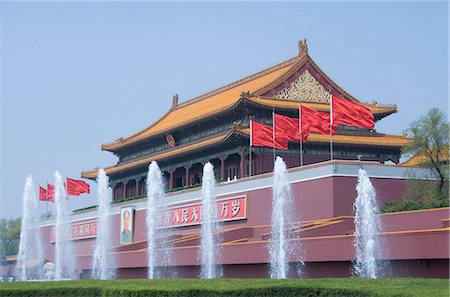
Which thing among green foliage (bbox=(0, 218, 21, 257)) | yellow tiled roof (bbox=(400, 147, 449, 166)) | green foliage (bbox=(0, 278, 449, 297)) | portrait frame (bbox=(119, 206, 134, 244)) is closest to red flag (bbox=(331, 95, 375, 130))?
yellow tiled roof (bbox=(400, 147, 449, 166))

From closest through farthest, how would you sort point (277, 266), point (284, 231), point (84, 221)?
point (277, 266)
point (284, 231)
point (84, 221)

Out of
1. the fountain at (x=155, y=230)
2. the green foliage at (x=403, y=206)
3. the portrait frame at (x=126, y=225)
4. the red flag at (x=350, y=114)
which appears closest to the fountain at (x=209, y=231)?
the fountain at (x=155, y=230)

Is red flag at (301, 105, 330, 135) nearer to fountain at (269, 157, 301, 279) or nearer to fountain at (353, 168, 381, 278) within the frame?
fountain at (269, 157, 301, 279)

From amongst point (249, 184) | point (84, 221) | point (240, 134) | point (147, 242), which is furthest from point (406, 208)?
point (84, 221)

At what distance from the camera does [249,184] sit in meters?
27.1

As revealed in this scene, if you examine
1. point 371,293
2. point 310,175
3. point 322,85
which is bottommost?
point 371,293

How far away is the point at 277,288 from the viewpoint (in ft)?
42.0

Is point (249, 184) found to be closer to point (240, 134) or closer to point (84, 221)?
point (240, 134)

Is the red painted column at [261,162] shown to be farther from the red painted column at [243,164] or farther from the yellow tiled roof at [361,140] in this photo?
the yellow tiled roof at [361,140]

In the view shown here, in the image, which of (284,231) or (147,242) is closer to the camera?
(284,231)

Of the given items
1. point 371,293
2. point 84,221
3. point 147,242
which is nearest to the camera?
point 371,293

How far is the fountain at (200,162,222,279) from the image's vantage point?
2359cm

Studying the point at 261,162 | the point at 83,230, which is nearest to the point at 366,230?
the point at 261,162

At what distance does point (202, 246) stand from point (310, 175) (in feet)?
14.0
